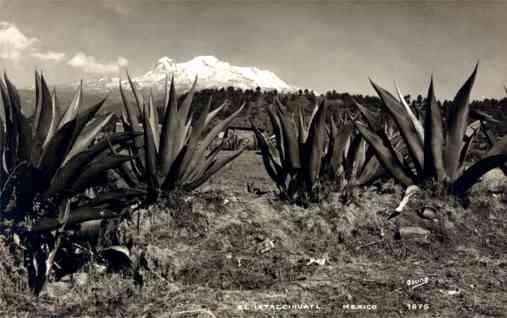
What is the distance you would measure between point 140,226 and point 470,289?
191cm

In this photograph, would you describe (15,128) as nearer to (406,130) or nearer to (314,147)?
(314,147)

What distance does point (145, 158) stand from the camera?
3.04 m

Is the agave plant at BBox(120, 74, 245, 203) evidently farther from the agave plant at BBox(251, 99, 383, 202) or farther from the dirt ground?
the agave plant at BBox(251, 99, 383, 202)

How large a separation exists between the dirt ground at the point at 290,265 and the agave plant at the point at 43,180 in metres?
0.16

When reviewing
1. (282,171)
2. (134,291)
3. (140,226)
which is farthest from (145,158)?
(282,171)

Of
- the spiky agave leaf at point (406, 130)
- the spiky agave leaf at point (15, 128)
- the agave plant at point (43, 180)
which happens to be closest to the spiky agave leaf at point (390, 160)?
the spiky agave leaf at point (406, 130)

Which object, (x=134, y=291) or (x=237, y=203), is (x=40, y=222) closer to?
(x=134, y=291)

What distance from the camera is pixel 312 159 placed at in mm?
3553

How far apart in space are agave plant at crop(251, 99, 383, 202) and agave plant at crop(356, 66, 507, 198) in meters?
0.26

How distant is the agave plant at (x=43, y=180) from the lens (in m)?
2.43

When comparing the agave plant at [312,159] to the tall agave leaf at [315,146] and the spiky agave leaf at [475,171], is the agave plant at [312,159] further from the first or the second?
the spiky agave leaf at [475,171]

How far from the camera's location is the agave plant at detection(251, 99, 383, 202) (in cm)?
354

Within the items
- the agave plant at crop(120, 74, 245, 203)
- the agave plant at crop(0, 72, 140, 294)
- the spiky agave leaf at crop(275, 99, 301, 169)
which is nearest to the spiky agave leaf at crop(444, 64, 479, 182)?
the spiky agave leaf at crop(275, 99, 301, 169)

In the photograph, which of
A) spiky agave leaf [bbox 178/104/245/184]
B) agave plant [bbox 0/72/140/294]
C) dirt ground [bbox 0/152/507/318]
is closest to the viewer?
dirt ground [bbox 0/152/507/318]
